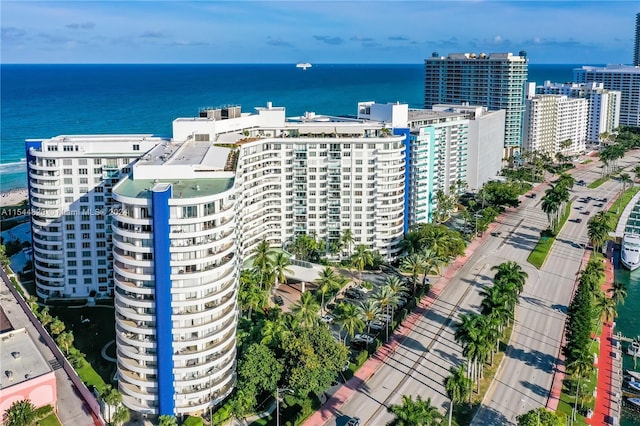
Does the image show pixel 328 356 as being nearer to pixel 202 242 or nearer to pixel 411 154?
pixel 202 242

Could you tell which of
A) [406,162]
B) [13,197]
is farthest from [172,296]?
[13,197]

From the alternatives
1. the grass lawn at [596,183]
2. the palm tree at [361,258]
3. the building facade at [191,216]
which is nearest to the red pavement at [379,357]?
the building facade at [191,216]

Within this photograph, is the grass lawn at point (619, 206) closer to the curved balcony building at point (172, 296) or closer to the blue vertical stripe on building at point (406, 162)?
the blue vertical stripe on building at point (406, 162)

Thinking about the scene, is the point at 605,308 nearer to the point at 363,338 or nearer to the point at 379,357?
the point at 379,357

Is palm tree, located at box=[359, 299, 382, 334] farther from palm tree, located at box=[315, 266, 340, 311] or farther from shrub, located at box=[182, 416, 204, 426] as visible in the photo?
shrub, located at box=[182, 416, 204, 426]

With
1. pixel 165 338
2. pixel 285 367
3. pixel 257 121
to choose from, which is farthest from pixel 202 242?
pixel 257 121

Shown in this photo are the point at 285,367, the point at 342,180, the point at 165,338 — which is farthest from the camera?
the point at 342,180

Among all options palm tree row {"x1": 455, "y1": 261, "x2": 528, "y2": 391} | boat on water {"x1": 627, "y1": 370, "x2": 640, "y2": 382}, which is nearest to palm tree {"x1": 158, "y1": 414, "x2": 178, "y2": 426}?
palm tree row {"x1": 455, "y1": 261, "x2": 528, "y2": 391}
